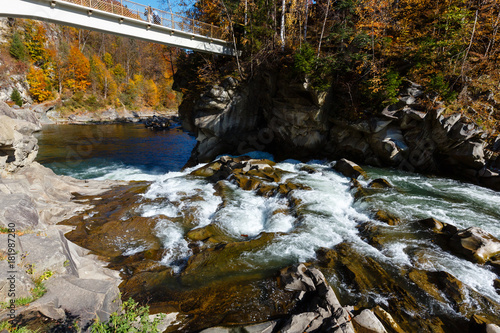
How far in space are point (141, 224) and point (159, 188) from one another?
4.00m

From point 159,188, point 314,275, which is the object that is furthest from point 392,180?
point 159,188

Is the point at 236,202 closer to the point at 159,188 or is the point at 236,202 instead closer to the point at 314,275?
the point at 159,188

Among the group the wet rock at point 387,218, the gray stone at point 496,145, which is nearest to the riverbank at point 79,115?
the wet rock at point 387,218

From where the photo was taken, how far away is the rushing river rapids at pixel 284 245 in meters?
5.52

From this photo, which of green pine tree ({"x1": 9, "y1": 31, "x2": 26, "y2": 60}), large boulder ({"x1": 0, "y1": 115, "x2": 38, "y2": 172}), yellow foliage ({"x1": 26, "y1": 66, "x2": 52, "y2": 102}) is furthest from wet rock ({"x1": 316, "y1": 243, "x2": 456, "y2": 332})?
green pine tree ({"x1": 9, "y1": 31, "x2": 26, "y2": 60})

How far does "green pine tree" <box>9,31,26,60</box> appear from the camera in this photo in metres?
41.0

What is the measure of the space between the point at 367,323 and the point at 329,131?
15.8 meters

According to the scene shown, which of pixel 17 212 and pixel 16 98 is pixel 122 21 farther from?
pixel 16 98

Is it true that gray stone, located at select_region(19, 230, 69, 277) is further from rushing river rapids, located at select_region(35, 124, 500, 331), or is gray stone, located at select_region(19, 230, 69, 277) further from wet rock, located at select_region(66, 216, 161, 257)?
wet rock, located at select_region(66, 216, 161, 257)

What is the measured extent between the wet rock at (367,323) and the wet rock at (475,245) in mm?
4649

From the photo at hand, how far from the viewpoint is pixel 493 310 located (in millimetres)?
5336

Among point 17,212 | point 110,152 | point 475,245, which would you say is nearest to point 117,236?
point 17,212

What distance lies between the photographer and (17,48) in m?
41.2

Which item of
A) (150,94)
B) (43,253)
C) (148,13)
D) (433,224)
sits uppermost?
(148,13)
